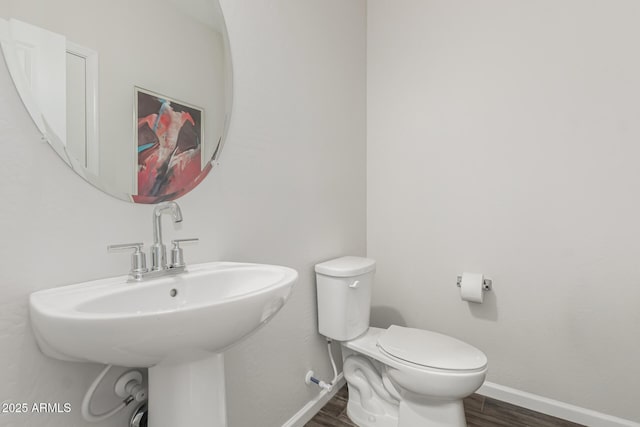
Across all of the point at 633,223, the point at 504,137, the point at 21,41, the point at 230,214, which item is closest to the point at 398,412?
the point at 230,214

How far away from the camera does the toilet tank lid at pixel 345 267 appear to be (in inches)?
55.1

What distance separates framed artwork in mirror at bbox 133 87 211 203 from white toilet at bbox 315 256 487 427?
0.74 metres

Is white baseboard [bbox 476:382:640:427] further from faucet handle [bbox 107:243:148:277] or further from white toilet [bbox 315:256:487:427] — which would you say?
faucet handle [bbox 107:243:148:277]

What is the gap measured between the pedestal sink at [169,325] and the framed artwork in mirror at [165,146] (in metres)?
0.26

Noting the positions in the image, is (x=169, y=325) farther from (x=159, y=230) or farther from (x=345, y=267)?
(x=345, y=267)

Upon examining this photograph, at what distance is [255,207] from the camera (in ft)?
3.92

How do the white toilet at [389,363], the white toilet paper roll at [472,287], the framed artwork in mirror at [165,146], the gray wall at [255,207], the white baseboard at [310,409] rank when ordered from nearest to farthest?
1. the gray wall at [255,207]
2. the framed artwork in mirror at [165,146]
3. the white toilet at [389,363]
4. the white baseboard at [310,409]
5. the white toilet paper roll at [472,287]

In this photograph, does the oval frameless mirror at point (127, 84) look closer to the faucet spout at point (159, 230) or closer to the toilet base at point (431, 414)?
the faucet spout at point (159, 230)

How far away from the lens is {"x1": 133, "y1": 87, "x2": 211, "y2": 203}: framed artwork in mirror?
881 millimetres

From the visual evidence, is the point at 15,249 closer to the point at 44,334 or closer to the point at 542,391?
the point at 44,334

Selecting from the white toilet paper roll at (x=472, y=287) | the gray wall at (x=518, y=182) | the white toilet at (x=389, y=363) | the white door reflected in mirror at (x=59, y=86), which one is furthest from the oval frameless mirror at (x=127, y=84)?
the white toilet paper roll at (x=472, y=287)

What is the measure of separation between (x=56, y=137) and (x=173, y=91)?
0.36m

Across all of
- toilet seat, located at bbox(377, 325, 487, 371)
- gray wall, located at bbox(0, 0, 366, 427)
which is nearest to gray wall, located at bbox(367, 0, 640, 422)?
gray wall, located at bbox(0, 0, 366, 427)

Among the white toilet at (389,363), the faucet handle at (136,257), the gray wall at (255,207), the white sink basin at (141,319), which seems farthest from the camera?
the white toilet at (389,363)
